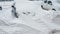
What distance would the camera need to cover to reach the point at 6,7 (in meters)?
0.90

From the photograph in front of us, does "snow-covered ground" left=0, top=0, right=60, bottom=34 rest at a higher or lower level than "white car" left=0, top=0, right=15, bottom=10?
lower

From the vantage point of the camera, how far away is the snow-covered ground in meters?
0.82

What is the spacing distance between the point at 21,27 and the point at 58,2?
439mm

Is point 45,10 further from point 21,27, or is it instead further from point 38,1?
point 21,27

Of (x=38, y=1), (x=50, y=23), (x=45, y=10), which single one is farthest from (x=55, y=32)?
(x=38, y=1)

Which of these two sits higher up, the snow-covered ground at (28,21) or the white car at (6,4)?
the white car at (6,4)

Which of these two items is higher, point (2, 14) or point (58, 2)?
point (58, 2)

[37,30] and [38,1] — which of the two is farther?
[38,1]

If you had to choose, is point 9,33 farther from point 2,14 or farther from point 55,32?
point 55,32

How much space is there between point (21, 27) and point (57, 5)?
1.36 ft

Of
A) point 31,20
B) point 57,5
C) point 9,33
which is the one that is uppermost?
point 57,5

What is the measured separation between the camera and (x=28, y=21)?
85cm

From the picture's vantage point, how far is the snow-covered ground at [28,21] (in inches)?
32.1

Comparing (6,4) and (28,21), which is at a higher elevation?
(6,4)
